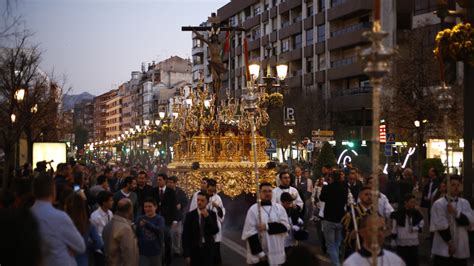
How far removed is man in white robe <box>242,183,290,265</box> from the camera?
941 centimetres

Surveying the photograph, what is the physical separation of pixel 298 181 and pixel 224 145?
278cm

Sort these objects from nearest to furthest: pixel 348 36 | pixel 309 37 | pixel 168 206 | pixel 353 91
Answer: pixel 168 206 → pixel 353 91 → pixel 348 36 → pixel 309 37

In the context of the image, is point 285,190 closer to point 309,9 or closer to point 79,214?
point 79,214

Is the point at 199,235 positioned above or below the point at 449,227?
below

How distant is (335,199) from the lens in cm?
1239

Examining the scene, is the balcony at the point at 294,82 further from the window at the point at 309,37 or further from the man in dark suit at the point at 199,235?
the man in dark suit at the point at 199,235

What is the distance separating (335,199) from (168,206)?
3562 millimetres

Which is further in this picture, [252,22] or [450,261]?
[252,22]

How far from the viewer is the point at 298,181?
2081 centimetres

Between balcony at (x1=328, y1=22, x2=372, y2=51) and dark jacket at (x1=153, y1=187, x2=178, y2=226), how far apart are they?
4101 cm

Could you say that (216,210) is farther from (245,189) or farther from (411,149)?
(411,149)

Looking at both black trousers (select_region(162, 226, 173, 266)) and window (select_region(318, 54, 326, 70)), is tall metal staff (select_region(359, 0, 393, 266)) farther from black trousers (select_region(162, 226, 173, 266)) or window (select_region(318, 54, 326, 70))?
window (select_region(318, 54, 326, 70))

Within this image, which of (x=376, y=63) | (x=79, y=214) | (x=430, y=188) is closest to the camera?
(x=376, y=63)

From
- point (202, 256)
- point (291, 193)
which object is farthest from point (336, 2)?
point (202, 256)
